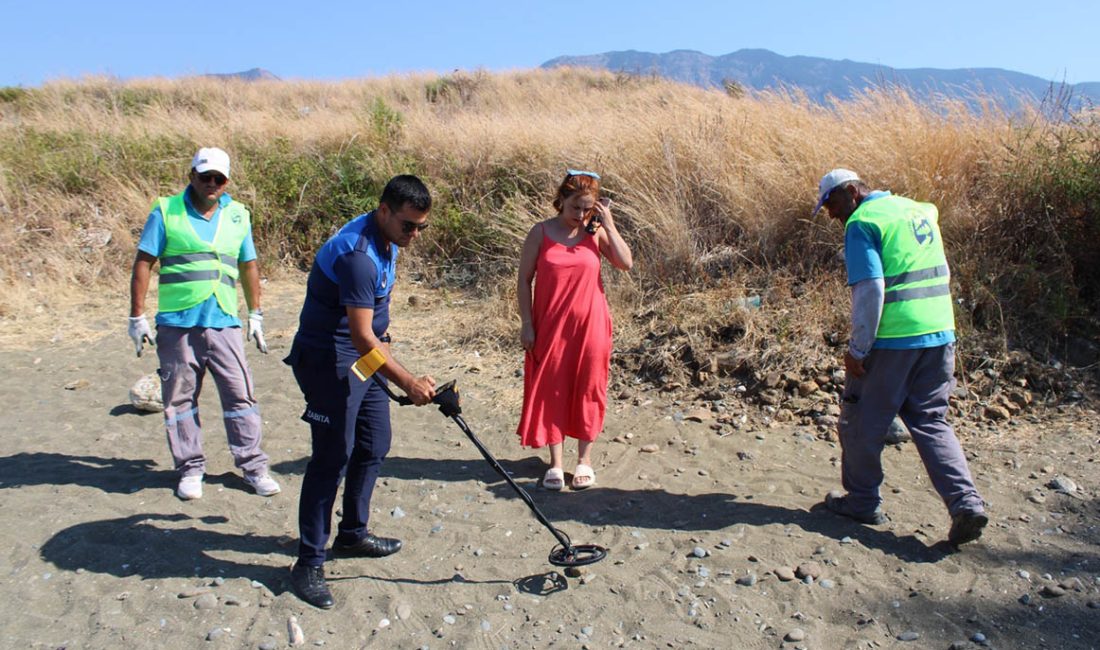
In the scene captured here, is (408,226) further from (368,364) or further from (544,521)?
(544,521)

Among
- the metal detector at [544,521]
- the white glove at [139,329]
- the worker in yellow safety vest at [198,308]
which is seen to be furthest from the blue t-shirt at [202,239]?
the metal detector at [544,521]

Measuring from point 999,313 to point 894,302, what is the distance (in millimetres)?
2645

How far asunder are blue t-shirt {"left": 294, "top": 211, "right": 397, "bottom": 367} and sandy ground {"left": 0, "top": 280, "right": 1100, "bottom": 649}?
1.10 meters

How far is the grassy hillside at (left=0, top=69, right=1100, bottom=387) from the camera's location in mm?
6098

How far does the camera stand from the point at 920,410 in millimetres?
3771

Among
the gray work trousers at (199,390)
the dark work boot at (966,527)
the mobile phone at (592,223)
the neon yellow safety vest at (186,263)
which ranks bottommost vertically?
the dark work boot at (966,527)

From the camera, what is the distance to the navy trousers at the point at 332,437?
10.9 ft

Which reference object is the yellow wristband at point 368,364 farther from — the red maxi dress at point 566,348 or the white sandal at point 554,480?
the white sandal at point 554,480

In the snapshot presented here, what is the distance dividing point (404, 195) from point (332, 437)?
1.00m

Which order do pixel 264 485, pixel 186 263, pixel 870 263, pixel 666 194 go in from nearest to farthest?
pixel 870 263 → pixel 186 263 → pixel 264 485 → pixel 666 194

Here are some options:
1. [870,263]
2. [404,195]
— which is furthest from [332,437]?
[870,263]

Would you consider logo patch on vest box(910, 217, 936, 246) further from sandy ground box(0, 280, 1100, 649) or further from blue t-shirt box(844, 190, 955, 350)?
sandy ground box(0, 280, 1100, 649)

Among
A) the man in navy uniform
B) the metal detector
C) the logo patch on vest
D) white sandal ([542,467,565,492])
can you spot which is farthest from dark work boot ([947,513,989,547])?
the man in navy uniform

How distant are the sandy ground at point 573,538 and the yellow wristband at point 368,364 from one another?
103cm
